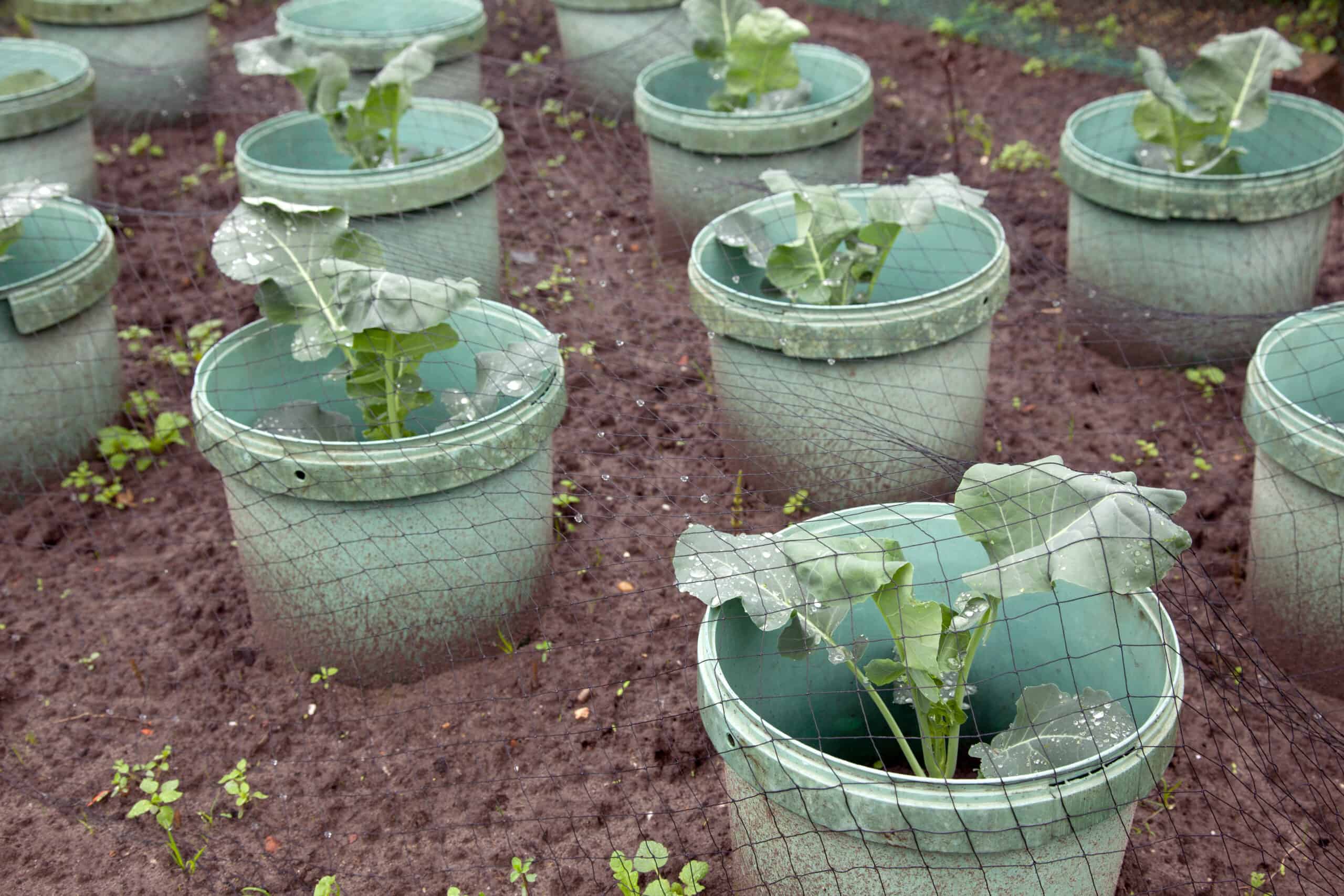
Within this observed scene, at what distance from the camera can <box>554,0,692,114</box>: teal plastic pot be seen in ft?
20.7


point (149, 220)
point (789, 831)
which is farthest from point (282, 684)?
point (149, 220)

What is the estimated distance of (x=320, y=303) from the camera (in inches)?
119

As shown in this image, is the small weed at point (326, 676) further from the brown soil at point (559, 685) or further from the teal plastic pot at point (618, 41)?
the teal plastic pot at point (618, 41)

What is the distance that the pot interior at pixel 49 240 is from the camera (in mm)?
3939

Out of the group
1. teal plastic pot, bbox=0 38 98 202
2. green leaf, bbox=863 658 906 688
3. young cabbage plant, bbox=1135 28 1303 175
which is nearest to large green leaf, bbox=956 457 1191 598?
green leaf, bbox=863 658 906 688

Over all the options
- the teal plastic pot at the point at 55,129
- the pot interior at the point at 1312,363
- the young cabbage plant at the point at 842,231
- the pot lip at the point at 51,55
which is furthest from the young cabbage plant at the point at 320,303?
the pot lip at the point at 51,55

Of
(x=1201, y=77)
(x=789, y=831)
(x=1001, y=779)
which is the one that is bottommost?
(x=789, y=831)

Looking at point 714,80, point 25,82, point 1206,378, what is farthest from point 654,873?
point 25,82

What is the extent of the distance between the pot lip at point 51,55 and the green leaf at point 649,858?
3831 mm

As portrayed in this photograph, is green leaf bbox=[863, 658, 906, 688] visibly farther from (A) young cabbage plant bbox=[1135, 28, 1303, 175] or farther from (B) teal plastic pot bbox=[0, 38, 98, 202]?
(B) teal plastic pot bbox=[0, 38, 98, 202]

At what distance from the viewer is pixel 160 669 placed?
3.24m

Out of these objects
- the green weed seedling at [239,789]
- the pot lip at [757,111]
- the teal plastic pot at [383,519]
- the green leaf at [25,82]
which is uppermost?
the green leaf at [25,82]

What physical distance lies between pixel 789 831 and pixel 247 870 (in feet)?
4.14

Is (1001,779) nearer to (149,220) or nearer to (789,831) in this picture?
(789,831)
